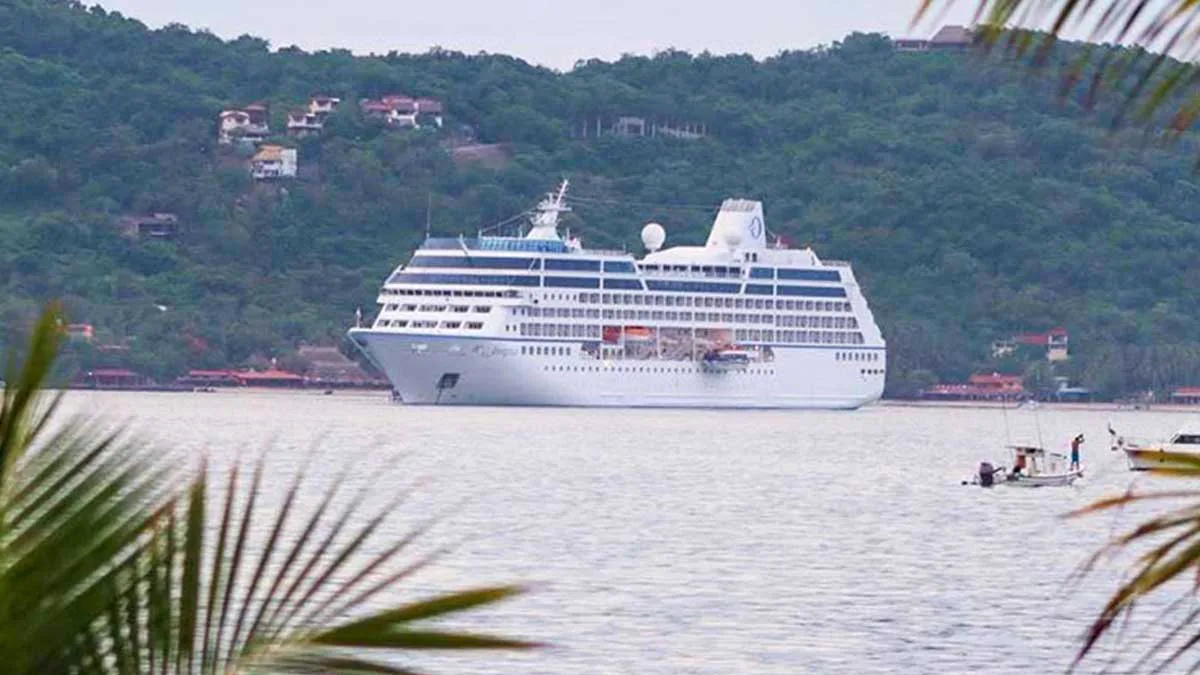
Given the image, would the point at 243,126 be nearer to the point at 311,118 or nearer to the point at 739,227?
the point at 311,118

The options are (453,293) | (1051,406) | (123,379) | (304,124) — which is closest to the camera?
(453,293)

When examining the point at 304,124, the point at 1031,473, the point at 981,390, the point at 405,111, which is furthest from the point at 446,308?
the point at 405,111

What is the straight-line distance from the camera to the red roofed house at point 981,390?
526ft

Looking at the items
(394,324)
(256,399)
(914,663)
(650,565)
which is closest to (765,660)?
(914,663)

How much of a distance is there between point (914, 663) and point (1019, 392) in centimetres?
13675

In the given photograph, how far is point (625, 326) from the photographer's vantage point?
119 m

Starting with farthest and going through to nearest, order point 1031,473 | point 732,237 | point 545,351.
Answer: point 732,237
point 545,351
point 1031,473

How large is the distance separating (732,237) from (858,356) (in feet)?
19.9

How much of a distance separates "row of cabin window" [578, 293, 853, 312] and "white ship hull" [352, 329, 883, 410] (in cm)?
182

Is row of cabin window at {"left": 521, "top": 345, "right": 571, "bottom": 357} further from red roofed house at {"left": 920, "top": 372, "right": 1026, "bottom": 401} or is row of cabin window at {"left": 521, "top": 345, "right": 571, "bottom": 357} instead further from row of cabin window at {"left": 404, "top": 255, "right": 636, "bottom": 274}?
red roofed house at {"left": 920, "top": 372, "right": 1026, "bottom": 401}

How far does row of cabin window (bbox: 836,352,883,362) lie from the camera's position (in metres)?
125

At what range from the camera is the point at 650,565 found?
1506 inches

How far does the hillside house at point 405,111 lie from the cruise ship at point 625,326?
214 ft

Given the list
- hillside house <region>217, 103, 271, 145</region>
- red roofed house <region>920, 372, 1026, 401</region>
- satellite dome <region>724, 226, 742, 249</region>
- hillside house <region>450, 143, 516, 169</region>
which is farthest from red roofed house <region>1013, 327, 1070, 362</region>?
hillside house <region>217, 103, 271, 145</region>
